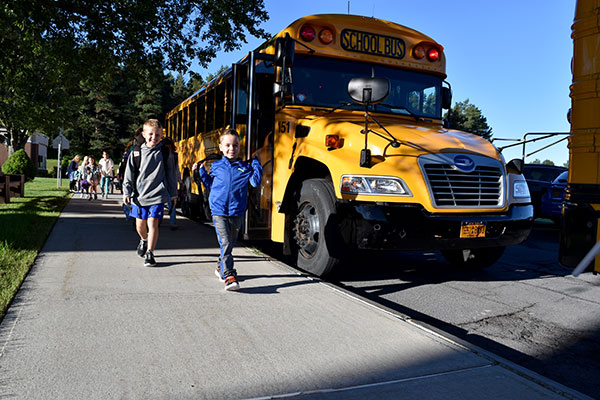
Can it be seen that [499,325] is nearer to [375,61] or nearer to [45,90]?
[375,61]

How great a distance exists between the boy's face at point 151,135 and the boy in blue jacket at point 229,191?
1.25 m

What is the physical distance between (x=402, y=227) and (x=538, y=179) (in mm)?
9919

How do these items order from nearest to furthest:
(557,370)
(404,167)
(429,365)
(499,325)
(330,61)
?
(429,365), (557,370), (499,325), (404,167), (330,61)

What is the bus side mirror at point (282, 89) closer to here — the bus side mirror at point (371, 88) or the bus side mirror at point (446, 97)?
the bus side mirror at point (371, 88)

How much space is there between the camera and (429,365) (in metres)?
2.96

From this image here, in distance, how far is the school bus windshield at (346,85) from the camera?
19.2ft

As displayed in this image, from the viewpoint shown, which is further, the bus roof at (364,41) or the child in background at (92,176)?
the child in background at (92,176)

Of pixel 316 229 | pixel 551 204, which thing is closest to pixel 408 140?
pixel 316 229

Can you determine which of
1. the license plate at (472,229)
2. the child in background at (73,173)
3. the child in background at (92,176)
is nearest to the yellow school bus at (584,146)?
the license plate at (472,229)

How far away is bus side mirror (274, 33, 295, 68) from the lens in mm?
5309

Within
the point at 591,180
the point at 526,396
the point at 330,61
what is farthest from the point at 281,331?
the point at 330,61

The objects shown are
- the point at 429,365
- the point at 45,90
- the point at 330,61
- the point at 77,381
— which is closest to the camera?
the point at 77,381

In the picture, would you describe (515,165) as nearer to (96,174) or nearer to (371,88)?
(371,88)

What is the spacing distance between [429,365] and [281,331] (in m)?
1.06
